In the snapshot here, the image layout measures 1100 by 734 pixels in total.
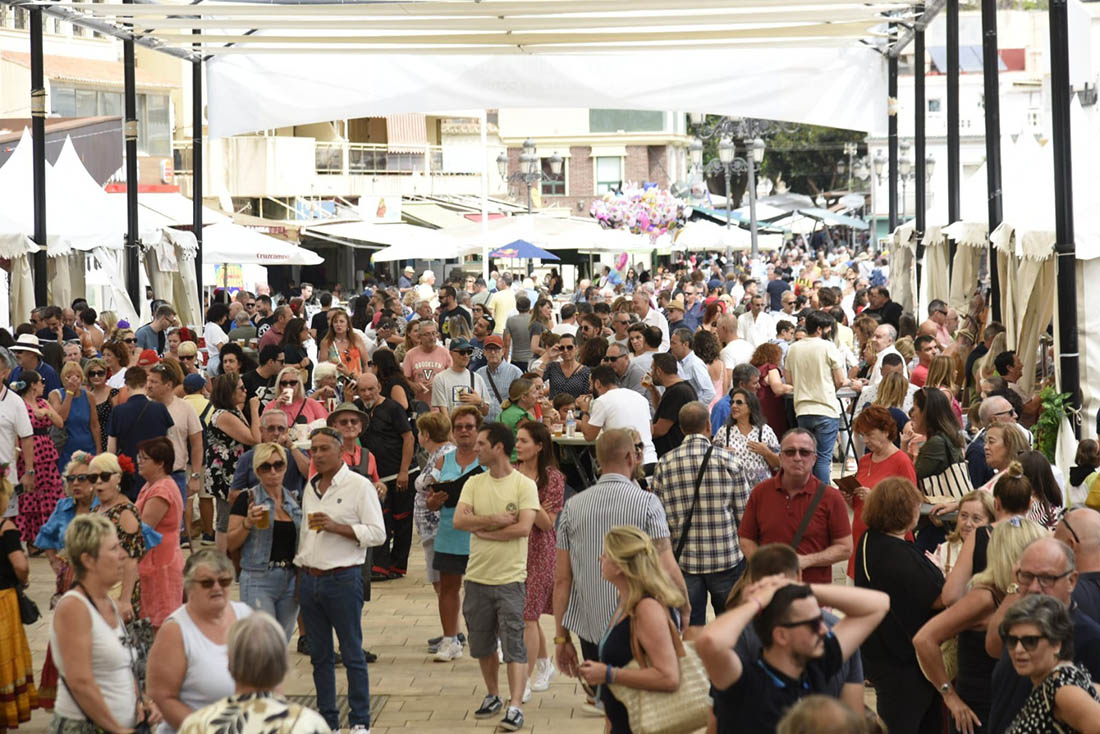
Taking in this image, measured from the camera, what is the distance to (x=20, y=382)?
11.2 m

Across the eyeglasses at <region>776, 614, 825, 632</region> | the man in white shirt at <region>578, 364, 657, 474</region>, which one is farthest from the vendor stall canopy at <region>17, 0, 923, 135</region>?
the eyeglasses at <region>776, 614, 825, 632</region>

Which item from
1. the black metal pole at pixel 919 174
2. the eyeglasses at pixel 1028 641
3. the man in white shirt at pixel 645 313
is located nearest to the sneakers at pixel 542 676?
the eyeglasses at pixel 1028 641

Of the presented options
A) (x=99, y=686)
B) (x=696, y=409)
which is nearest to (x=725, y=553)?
(x=696, y=409)

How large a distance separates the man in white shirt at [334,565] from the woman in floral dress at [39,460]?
4581 millimetres

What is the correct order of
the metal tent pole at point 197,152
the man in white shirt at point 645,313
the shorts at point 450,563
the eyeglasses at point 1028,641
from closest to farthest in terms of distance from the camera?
the eyeglasses at point 1028,641 → the shorts at point 450,563 → the man in white shirt at point 645,313 → the metal tent pole at point 197,152

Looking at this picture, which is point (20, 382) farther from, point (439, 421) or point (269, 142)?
point (269, 142)

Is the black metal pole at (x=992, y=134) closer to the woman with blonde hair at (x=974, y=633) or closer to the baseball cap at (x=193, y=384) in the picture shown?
the baseball cap at (x=193, y=384)

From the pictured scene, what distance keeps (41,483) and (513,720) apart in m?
5.15

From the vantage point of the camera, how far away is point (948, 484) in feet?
26.5

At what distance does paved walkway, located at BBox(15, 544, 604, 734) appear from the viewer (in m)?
A: 7.88

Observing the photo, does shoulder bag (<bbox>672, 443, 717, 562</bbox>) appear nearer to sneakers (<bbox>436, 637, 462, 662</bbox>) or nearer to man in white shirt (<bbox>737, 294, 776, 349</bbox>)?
sneakers (<bbox>436, 637, 462, 662</bbox>)

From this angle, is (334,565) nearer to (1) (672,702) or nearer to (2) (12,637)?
(2) (12,637)

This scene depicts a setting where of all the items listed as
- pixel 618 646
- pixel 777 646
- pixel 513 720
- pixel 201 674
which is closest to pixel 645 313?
pixel 513 720

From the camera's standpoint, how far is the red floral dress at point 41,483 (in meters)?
11.2
